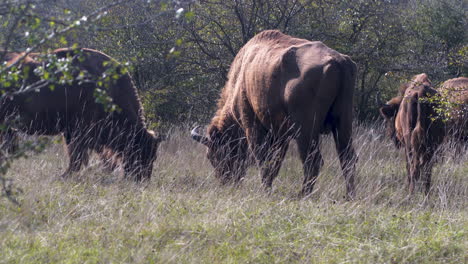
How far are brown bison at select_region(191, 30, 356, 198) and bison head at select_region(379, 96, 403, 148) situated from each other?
7.39 feet

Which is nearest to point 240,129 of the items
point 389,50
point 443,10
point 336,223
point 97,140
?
point 97,140

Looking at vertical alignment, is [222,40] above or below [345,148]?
above

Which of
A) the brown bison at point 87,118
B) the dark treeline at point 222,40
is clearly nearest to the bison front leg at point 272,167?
the brown bison at point 87,118

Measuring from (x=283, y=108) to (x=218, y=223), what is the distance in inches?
111

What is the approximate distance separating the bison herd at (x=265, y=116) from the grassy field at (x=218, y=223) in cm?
57

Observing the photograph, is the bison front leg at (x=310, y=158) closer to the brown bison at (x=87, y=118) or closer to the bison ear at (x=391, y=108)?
the brown bison at (x=87, y=118)

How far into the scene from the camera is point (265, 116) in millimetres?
8414

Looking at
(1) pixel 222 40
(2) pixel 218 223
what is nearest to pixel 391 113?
(1) pixel 222 40

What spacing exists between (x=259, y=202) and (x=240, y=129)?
312cm

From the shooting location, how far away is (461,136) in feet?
32.3

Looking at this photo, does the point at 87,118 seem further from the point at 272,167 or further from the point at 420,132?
the point at 420,132

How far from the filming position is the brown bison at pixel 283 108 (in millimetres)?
7453

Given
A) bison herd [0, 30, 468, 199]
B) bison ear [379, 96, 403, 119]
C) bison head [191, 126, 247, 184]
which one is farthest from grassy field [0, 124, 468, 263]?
bison ear [379, 96, 403, 119]

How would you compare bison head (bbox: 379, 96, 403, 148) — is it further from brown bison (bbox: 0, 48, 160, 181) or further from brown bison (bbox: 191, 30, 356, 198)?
brown bison (bbox: 0, 48, 160, 181)
